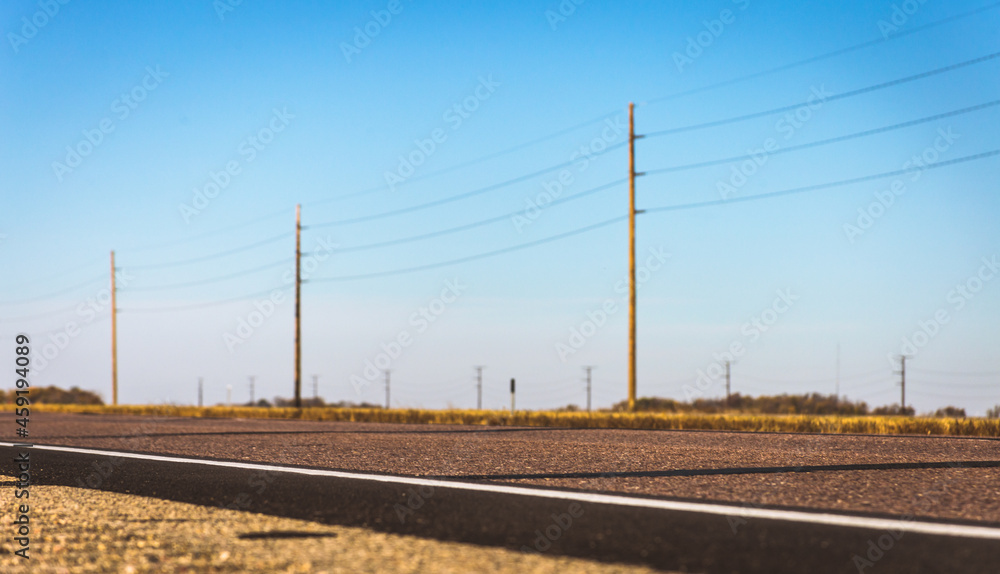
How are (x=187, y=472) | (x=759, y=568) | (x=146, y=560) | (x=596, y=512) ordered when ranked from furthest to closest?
1. (x=187, y=472)
2. (x=596, y=512)
3. (x=146, y=560)
4. (x=759, y=568)

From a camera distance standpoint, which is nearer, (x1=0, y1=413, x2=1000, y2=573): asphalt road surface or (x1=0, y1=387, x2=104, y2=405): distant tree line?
(x1=0, y1=413, x2=1000, y2=573): asphalt road surface

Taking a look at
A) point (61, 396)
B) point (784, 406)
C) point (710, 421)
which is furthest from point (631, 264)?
point (61, 396)

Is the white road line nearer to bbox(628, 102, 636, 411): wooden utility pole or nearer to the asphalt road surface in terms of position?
the asphalt road surface

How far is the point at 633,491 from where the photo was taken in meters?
7.29

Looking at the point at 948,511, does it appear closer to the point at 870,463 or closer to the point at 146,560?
the point at 870,463

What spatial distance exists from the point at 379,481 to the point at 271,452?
14.4 feet

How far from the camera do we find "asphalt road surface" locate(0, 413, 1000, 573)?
491cm

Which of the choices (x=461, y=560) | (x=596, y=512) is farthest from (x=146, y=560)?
(x=596, y=512)

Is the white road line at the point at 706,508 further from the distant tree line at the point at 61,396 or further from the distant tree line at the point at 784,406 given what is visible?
the distant tree line at the point at 61,396

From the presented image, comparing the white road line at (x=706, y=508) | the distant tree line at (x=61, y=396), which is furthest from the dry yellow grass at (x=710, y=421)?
the distant tree line at (x=61, y=396)

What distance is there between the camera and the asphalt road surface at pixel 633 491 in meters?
4.91

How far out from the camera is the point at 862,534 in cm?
519

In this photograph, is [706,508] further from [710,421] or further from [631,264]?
[631,264]

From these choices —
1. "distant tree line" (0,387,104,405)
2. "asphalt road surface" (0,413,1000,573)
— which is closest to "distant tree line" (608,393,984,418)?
"asphalt road surface" (0,413,1000,573)
